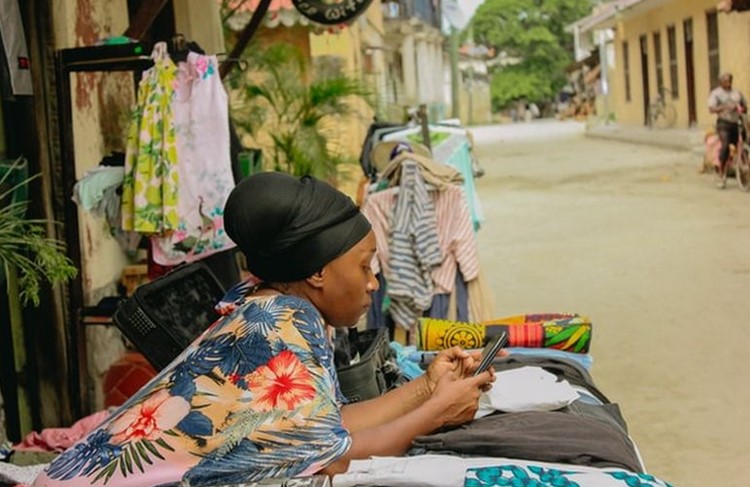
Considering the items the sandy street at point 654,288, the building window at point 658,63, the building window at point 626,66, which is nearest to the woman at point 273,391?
the sandy street at point 654,288

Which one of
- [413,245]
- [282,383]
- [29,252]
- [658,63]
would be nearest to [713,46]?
[658,63]

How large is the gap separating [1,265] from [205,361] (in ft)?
6.13

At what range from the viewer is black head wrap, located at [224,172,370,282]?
7.31ft

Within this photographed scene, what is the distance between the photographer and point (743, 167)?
1409 cm

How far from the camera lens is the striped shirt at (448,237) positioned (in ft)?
16.3

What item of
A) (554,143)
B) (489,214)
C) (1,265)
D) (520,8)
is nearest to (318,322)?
(1,265)

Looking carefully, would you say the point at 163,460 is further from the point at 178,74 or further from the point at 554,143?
the point at 554,143

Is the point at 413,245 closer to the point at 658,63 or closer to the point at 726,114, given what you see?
the point at 726,114

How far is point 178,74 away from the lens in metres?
3.74

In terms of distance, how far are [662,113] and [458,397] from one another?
24180mm

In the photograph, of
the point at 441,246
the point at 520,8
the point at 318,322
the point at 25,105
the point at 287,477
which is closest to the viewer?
the point at 287,477

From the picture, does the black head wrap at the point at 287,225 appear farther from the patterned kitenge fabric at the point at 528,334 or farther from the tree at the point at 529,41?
the tree at the point at 529,41

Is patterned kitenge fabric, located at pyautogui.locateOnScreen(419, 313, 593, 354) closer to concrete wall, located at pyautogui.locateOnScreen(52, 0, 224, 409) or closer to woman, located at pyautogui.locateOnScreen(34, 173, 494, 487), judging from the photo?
woman, located at pyautogui.locateOnScreen(34, 173, 494, 487)

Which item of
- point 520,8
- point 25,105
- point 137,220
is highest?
point 520,8
